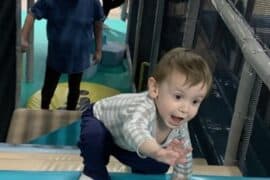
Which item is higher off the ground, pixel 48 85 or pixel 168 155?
pixel 168 155

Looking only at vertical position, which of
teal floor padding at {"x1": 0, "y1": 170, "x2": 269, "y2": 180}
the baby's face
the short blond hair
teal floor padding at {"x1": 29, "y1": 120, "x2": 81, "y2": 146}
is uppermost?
the short blond hair

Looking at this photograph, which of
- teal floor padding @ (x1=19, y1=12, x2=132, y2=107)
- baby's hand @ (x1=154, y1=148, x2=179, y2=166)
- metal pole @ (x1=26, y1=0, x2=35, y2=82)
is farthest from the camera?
teal floor padding @ (x1=19, y1=12, x2=132, y2=107)

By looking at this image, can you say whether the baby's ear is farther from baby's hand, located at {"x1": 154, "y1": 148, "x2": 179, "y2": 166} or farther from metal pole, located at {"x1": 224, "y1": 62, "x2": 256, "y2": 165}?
metal pole, located at {"x1": 224, "y1": 62, "x2": 256, "y2": 165}

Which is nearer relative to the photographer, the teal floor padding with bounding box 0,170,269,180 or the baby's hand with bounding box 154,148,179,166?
the baby's hand with bounding box 154,148,179,166

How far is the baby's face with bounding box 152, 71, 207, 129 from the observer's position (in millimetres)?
1057

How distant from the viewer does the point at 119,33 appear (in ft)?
13.3

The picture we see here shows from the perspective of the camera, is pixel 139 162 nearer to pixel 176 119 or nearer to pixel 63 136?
pixel 176 119

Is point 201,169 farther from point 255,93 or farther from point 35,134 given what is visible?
point 35,134

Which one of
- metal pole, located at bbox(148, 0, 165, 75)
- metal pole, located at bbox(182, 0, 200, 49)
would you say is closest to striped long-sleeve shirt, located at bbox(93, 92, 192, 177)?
metal pole, located at bbox(182, 0, 200, 49)

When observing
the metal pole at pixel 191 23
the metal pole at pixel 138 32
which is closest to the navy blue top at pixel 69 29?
the metal pole at pixel 191 23

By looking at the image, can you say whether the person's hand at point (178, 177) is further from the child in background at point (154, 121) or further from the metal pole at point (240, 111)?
the metal pole at point (240, 111)

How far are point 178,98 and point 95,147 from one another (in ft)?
0.87

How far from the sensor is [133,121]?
1070 mm

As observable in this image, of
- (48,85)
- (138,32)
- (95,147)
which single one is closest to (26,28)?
(48,85)
